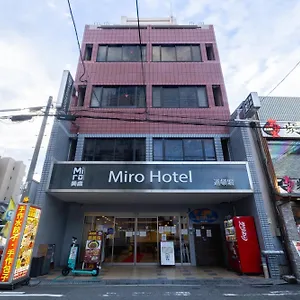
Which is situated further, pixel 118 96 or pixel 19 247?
pixel 118 96

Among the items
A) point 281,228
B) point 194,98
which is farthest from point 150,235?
point 194,98

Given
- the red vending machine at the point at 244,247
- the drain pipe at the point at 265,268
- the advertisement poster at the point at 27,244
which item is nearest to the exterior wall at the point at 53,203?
the advertisement poster at the point at 27,244

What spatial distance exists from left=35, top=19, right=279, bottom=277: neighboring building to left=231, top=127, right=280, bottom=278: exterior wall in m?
0.06

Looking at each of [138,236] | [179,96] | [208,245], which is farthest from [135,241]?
[179,96]

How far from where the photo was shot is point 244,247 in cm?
812

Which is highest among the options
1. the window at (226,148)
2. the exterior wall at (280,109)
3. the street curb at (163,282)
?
the exterior wall at (280,109)

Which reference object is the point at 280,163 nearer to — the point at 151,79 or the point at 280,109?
the point at 280,109

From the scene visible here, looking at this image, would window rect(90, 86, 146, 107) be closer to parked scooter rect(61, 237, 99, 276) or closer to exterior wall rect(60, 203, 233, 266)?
exterior wall rect(60, 203, 233, 266)

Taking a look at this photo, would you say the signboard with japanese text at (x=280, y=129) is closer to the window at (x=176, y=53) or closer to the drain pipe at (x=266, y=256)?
the drain pipe at (x=266, y=256)

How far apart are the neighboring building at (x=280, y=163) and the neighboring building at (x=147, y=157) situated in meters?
0.64

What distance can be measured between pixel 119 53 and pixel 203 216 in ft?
38.0

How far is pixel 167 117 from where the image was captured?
1118 centimetres

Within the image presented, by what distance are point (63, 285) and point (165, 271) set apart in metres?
4.16

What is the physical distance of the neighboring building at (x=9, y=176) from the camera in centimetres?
3988
